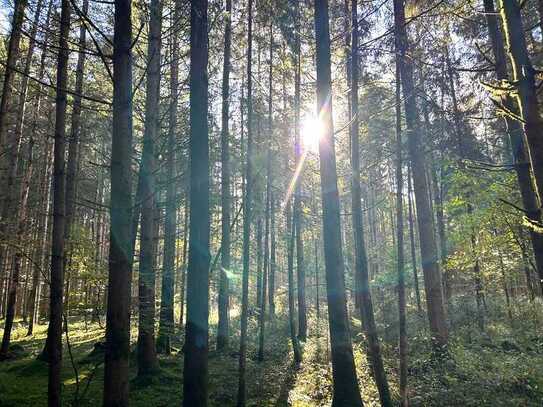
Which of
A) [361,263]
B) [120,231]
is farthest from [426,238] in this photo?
[120,231]

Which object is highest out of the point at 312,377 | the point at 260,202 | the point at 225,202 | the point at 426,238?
the point at 260,202

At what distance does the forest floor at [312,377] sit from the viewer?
7523 millimetres

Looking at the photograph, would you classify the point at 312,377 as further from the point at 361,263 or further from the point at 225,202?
the point at 225,202

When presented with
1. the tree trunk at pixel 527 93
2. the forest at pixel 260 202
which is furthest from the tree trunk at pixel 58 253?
the tree trunk at pixel 527 93

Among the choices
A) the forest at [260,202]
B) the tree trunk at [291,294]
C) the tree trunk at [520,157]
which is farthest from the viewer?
the tree trunk at [291,294]

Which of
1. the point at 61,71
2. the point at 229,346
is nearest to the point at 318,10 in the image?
the point at 61,71

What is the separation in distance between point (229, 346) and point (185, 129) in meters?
8.24

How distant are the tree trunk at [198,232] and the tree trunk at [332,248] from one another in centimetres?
292

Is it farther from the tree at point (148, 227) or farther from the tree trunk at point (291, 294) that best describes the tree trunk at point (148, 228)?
the tree trunk at point (291, 294)

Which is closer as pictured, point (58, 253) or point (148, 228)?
point (58, 253)

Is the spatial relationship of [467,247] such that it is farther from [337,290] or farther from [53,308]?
[53,308]

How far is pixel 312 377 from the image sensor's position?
10320 mm

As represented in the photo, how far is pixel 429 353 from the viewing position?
1022 centimetres

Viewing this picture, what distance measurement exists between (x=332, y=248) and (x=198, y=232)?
3.23m
